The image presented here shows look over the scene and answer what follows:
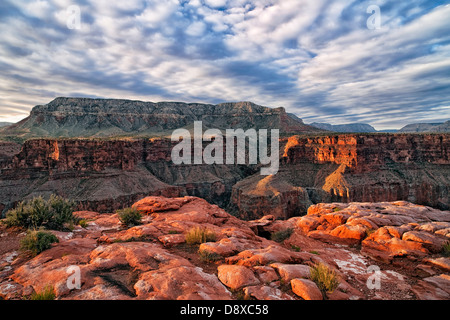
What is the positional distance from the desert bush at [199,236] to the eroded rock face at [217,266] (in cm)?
29

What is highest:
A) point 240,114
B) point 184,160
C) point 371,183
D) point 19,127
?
point 240,114

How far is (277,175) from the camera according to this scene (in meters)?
61.1

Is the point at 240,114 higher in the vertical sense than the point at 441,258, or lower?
higher

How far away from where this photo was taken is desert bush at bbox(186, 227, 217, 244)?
881 cm

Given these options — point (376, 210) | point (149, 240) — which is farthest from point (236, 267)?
point (376, 210)

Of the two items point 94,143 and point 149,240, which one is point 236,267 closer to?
point 149,240

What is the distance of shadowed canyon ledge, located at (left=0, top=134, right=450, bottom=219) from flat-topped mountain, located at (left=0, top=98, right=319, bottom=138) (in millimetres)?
61357

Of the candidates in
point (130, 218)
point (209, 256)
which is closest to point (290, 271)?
point (209, 256)

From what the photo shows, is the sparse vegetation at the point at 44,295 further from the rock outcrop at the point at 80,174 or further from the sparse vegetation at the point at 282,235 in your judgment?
the rock outcrop at the point at 80,174

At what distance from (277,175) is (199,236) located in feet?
179

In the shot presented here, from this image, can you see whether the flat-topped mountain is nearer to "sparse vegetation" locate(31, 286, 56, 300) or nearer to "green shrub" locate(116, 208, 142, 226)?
"green shrub" locate(116, 208, 142, 226)

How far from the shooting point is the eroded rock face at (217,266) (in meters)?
5.12

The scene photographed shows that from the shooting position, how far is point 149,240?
8.88 meters
